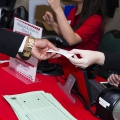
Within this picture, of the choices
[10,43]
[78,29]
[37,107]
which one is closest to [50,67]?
[10,43]

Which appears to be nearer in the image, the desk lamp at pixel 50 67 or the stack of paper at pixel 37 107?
the stack of paper at pixel 37 107

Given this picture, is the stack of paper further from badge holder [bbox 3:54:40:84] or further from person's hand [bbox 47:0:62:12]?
person's hand [bbox 47:0:62:12]

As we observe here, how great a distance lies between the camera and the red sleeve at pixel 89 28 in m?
1.83

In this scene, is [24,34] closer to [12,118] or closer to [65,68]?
[65,68]

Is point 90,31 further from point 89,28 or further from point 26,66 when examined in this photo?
point 26,66

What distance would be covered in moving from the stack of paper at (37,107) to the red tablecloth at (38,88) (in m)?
0.03

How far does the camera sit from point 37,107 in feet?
3.28

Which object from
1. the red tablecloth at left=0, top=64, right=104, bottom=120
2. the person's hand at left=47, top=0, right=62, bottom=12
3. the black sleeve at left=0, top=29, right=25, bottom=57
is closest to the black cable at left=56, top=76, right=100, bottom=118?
the red tablecloth at left=0, top=64, right=104, bottom=120

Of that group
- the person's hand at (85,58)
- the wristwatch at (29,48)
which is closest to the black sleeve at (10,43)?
the wristwatch at (29,48)

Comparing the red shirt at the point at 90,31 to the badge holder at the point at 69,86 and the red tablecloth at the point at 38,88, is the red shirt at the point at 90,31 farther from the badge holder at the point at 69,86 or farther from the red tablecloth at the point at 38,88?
the badge holder at the point at 69,86

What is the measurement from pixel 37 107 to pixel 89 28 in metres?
1.02

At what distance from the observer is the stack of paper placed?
0.94 meters

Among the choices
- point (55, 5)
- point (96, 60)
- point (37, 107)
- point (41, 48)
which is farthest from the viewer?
point (55, 5)

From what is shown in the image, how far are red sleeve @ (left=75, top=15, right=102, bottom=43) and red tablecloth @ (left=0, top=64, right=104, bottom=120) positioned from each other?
1.97 ft
